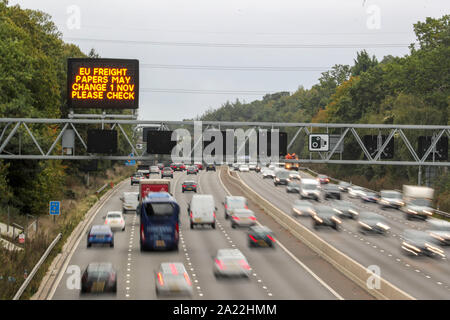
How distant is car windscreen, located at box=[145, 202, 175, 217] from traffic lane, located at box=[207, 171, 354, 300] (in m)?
6.89

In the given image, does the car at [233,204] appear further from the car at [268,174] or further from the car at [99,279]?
the car at [268,174]

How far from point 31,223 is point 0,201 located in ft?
11.6

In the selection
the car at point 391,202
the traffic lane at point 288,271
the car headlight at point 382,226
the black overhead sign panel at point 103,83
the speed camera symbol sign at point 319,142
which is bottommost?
the traffic lane at point 288,271

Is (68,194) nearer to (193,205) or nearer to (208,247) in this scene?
(193,205)

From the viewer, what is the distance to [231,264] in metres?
41.1

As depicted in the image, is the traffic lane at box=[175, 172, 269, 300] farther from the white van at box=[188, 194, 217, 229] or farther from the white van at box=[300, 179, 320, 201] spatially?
the white van at box=[300, 179, 320, 201]

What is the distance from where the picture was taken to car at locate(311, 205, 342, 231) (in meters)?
64.9

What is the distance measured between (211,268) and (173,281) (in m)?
12.4

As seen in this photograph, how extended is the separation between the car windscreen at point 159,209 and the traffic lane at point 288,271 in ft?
22.6

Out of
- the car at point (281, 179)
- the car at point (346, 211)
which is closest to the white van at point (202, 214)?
the car at point (346, 211)

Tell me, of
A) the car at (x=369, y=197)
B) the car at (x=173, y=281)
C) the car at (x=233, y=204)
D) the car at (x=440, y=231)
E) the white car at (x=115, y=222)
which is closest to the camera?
the car at (x=173, y=281)

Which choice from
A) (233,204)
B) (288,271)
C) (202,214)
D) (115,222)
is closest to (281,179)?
(233,204)

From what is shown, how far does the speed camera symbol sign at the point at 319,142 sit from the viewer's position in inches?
1976

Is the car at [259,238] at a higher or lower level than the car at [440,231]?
lower
